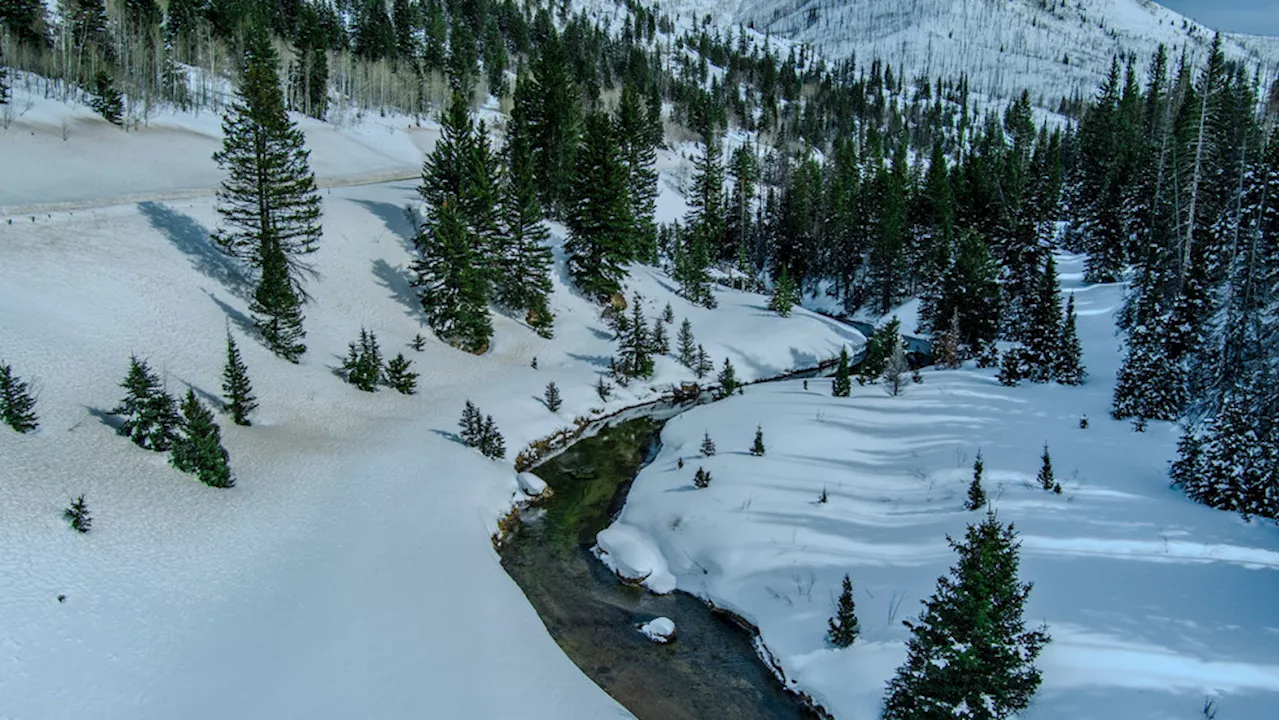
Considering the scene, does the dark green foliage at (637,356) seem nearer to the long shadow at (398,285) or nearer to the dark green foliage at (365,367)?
the long shadow at (398,285)

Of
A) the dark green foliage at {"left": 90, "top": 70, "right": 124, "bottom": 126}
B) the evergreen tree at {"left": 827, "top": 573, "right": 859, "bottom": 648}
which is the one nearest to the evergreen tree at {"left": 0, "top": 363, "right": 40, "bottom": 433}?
the evergreen tree at {"left": 827, "top": 573, "right": 859, "bottom": 648}

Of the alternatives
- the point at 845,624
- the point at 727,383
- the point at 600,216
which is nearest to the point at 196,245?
the point at 600,216

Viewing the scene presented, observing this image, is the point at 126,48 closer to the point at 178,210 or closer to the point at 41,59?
the point at 41,59

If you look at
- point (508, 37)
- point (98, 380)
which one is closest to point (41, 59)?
point (98, 380)

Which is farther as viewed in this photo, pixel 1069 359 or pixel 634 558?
pixel 1069 359

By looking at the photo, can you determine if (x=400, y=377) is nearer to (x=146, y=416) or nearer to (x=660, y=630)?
(x=146, y=416)
